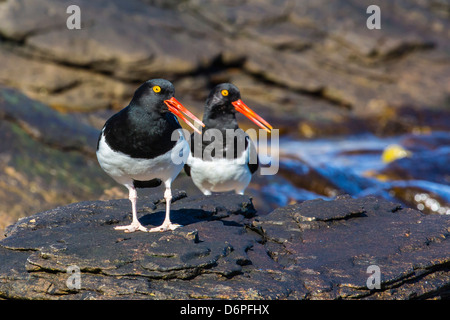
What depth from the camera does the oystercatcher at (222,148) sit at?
682 cm

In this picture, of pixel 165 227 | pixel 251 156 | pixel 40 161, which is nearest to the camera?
pixel 165 227

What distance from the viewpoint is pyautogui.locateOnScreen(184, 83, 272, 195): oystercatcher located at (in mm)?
6816

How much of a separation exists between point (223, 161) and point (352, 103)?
12.7 metres

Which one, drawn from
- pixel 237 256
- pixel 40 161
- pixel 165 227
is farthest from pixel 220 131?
pixel 40 161

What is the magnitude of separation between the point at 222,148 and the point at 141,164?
2019mm

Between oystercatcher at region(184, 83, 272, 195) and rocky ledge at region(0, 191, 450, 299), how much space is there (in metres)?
1.11

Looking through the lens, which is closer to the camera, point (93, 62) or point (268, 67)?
point (93, 62)

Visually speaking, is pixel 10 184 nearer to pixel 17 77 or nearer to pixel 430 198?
pixel 430 198

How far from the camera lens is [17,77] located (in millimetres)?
16047

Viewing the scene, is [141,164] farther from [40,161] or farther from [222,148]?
[40,161]

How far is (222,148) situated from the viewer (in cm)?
682

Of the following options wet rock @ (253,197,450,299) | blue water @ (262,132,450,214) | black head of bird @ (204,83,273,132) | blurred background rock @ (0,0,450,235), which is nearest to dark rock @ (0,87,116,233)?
blurred background rock @ (0,0,450,235)

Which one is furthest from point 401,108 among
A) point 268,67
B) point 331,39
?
point 268,67

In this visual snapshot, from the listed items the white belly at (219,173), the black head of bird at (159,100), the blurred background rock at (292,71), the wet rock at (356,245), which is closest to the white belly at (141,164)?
the black head of bird at (159,100)
